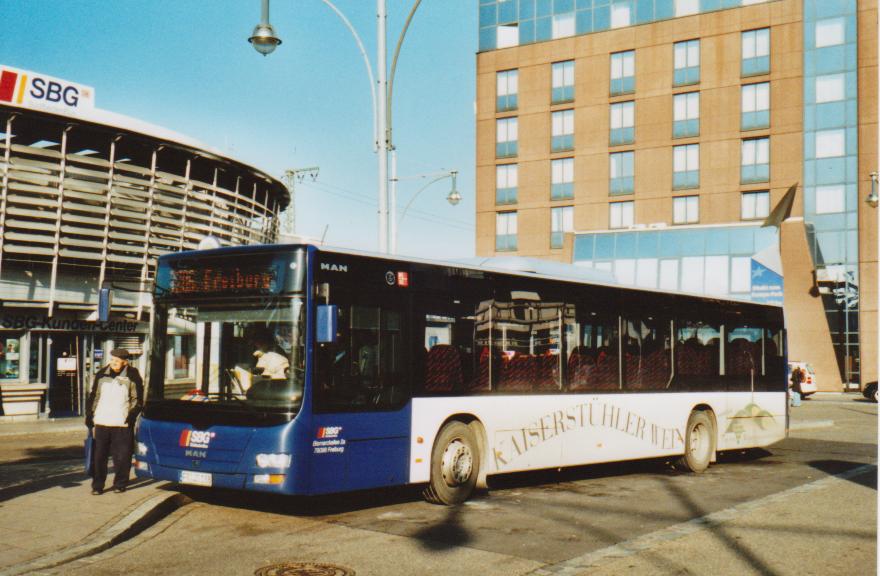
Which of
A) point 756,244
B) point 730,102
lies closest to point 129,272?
point 756,244

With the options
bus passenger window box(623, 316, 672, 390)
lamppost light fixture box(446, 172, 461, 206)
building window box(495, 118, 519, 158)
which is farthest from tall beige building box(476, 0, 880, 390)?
bus passenger window box(623, 316, 672, 390)

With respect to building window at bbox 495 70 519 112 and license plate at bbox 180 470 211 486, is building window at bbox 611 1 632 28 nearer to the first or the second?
building window at bbox 495 70 519 112

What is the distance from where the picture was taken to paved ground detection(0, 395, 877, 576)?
23.9 feet

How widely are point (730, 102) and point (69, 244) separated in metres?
39.6

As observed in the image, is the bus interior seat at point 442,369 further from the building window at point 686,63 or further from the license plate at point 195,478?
the building window at point 686,63

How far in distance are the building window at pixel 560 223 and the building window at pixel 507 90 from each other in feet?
24.3

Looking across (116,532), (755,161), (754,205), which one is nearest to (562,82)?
(755,161)

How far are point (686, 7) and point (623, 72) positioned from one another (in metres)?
5.06

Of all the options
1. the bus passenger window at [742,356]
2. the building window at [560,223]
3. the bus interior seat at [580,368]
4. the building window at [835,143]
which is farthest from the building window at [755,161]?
the bus interior seat at [580,368]

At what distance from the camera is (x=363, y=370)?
9312 mm

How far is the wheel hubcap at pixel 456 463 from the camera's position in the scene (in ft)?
33.7

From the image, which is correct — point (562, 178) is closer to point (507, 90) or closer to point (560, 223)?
point (560, 223)

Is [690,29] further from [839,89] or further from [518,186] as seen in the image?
[518,186]

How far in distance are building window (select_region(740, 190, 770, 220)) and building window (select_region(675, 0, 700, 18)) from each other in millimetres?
11204
